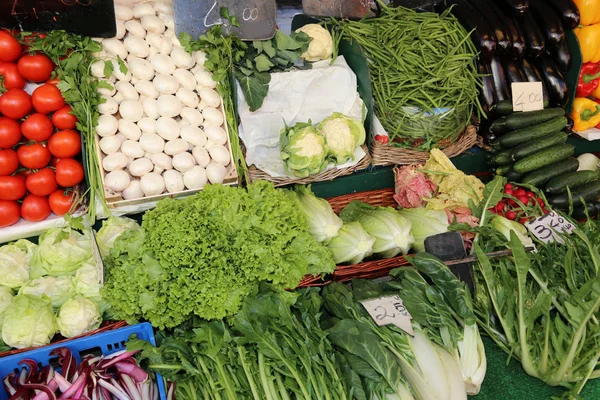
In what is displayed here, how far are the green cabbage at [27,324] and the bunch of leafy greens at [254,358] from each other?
16.5 inches

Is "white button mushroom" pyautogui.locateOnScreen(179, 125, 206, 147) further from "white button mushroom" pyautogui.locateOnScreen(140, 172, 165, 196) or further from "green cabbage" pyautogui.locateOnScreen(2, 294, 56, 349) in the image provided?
"green cabbage" pyautogui.locateOnScreen(2, 294, 56, 349)

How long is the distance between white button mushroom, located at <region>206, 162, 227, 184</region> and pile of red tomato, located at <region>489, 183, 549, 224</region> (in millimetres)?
1619

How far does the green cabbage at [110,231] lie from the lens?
7.40ft

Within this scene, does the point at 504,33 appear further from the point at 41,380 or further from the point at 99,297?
the point at 41,380

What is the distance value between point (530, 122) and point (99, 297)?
8.97 ft

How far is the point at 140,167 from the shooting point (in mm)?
2443

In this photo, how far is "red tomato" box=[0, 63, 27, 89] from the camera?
2.35 metres

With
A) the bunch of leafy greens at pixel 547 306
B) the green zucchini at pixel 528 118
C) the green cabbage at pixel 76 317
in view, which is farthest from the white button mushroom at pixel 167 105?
the green zucchini at pixel 528 118

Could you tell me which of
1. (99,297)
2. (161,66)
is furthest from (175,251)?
(161,66)

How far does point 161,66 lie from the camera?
259 centimetres

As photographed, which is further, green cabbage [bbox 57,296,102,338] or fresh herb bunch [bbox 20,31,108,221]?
fresh herb bunch [bbox 20,31,108,221]

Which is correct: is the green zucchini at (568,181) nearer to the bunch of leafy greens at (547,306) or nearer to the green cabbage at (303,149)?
the bunch of leafy greens at (547,306)

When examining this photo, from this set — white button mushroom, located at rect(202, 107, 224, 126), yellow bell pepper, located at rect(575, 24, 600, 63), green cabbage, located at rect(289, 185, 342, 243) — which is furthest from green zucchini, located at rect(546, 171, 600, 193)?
white button mushroom, located at rect(202, 107, 224, 126)

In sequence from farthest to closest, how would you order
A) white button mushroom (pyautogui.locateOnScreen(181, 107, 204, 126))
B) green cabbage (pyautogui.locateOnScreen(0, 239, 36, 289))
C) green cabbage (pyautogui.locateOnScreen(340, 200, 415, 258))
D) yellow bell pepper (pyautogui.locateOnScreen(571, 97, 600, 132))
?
yellow bell pepper (pyautogui.locateOnScreen(571, 97, 600, 132))
white button mushroom (pyautogui.locateOnScreen(181, 107, 204, 126))
green cabbage (pyautogui.locateOnScreen(340, 200, 415, 258))
green cabbage (pyautogui.locateOnScreen(0, 239, 36, 289))
